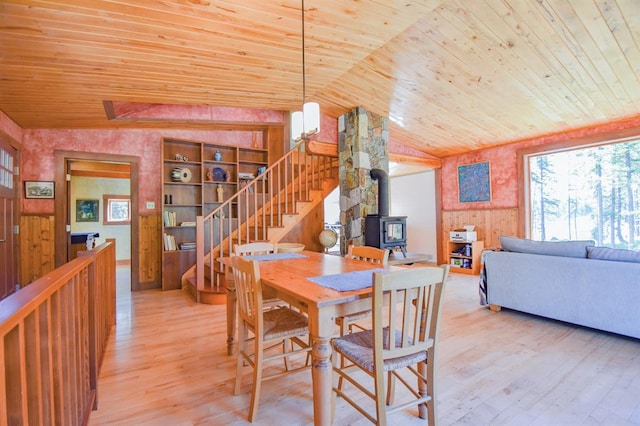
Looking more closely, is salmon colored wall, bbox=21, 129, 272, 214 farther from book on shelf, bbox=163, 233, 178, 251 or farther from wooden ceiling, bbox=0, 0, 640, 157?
book on shelf, bbox=163, 233, 178, 251

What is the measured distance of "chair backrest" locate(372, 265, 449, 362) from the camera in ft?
4.26

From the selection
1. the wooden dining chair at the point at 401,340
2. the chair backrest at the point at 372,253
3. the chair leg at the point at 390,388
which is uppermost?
the chair backrest at the point at 372,253

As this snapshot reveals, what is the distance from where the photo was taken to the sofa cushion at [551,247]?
2908 millimetres

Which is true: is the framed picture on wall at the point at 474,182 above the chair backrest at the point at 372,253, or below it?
above

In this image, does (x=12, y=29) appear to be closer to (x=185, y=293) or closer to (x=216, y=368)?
(x=216, y=368)

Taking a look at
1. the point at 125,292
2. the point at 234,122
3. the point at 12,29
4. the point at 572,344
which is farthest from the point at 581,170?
the point at 125,292

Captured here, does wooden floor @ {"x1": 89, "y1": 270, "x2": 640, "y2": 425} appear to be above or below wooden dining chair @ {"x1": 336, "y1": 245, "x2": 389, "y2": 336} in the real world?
below

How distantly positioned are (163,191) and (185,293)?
1577 millimetres

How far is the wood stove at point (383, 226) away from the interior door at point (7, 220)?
4700 mm

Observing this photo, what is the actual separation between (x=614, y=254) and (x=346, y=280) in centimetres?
264

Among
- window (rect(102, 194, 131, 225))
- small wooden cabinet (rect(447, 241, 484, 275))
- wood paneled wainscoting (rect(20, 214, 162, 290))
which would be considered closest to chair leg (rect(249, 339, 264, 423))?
wood paneled wainscoting (rect(20, 214, 162, 290))

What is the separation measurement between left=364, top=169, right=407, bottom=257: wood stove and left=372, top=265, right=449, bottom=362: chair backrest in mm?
3282

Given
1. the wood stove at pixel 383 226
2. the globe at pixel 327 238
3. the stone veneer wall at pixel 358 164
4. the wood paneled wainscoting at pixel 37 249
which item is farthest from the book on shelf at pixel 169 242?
the wood stove at pixel 383 226

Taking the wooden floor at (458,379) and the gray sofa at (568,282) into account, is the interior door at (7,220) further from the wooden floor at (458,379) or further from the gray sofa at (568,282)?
the gray sofa at (568,282)
